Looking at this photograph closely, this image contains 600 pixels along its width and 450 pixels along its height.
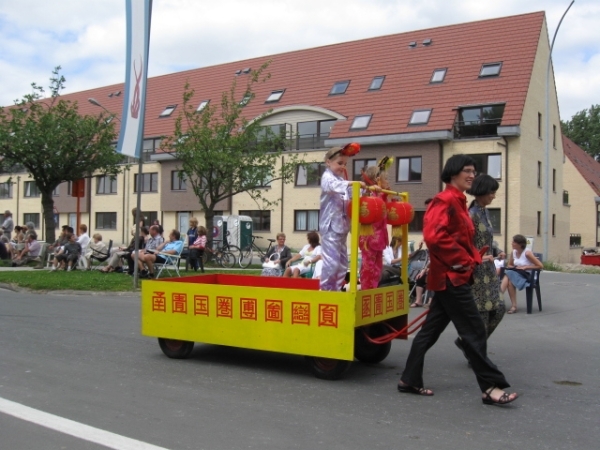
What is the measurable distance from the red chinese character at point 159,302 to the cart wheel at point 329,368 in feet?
5.98

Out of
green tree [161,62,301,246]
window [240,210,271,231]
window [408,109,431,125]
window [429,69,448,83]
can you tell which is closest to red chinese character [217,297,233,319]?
green tree [161,62,301,246]

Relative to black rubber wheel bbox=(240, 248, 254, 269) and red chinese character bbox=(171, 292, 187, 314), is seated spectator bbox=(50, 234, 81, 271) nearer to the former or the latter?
black rubber wheel bbox=(240, 248, 254, 269)

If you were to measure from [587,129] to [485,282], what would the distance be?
271 ft

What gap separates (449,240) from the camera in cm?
551

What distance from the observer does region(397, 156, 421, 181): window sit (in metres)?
34.8

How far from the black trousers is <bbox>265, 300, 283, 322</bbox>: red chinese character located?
1.32m

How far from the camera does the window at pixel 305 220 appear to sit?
38.7 meters

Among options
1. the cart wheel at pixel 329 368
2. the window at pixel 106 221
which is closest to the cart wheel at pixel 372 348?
the cart wheel at pixel 329 368

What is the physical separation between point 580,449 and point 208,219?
19149mm

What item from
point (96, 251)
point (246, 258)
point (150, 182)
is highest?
point (150, 182)

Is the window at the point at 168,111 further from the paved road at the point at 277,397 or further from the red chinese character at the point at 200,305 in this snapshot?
the red chinese character at the point at 200,305

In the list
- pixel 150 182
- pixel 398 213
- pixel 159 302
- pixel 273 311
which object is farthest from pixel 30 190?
pixel 398 213

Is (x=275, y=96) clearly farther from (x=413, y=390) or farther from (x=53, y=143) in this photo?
(x=413, y=390)

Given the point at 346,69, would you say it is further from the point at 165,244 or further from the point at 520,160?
the point at 165,244
